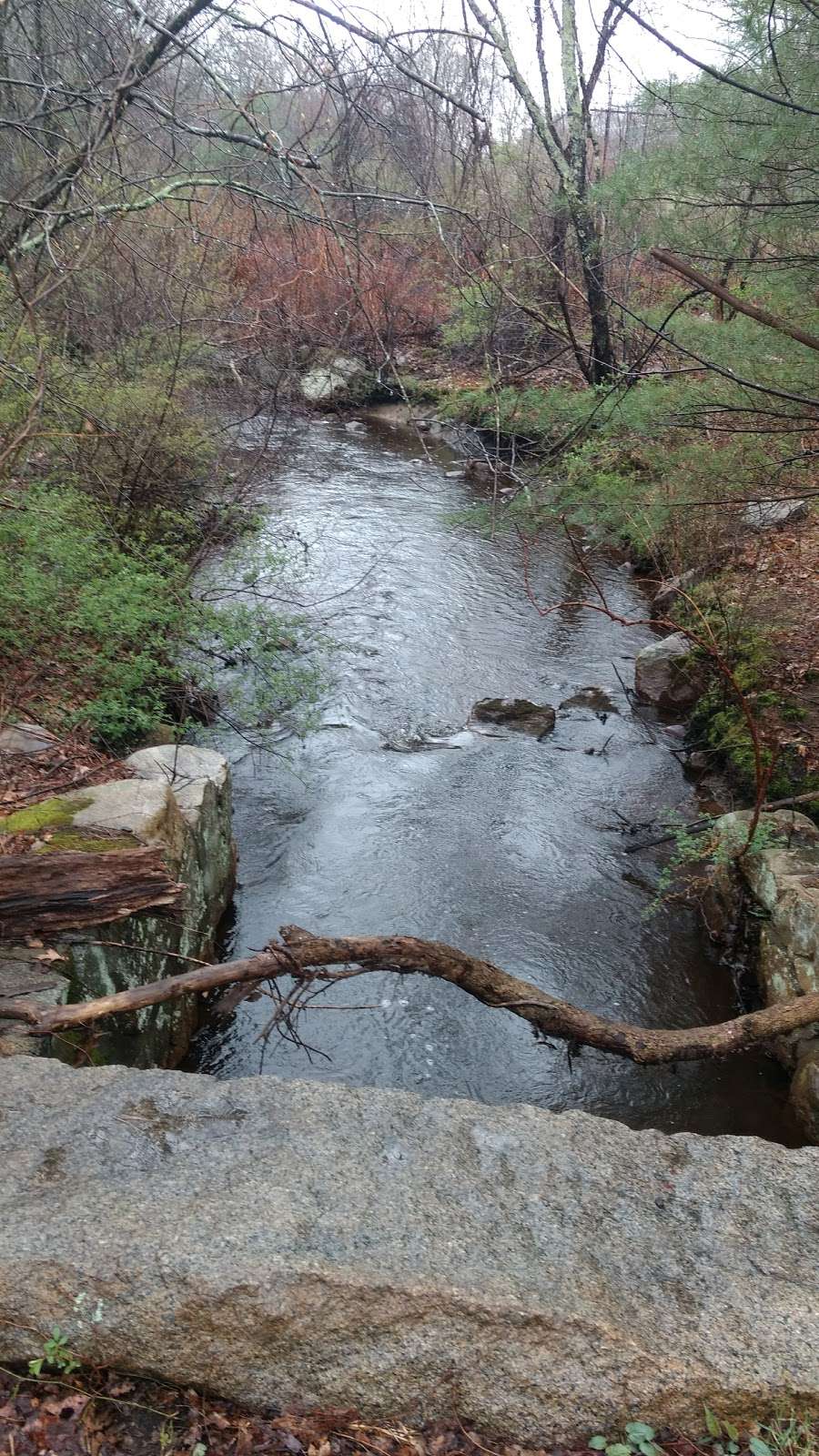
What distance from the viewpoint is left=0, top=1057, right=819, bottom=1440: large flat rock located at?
2.32m

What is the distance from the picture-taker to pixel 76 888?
387cm

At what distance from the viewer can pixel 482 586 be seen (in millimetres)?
10938

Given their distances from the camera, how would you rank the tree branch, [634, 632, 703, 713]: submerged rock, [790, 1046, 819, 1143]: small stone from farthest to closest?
1. [634, 632, 703, 713]: submerged rock
2. [790, 1046, 819, 1143]: small stone
3. the tree branch

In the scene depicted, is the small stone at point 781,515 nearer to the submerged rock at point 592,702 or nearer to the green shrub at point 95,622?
the submerged rock at point 592,702

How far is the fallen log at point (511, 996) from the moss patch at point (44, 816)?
3.99 ft

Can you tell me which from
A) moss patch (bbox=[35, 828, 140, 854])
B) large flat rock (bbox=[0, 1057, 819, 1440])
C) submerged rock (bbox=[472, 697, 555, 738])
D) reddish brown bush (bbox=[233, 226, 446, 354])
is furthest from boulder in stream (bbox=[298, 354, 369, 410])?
large flat rock (bbox=[0, 1057, 819, 1440])

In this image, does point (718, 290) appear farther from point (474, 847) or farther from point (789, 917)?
point (474, 847)

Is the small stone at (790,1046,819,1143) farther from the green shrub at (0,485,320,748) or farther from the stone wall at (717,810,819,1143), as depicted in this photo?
the green shrub at (0,485,320,748)

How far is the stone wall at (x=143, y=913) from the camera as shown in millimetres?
3785

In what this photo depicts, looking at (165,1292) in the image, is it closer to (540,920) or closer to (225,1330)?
(225,1330)

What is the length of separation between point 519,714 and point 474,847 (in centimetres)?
194

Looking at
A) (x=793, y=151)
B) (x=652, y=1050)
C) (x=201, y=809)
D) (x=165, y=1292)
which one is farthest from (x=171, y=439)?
(x=165, y=1292)

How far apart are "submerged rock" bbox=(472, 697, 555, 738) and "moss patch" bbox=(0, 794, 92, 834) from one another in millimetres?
4250

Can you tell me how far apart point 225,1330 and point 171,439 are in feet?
24.7
